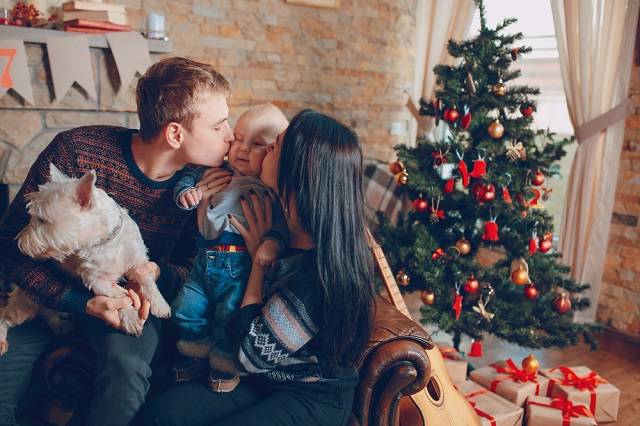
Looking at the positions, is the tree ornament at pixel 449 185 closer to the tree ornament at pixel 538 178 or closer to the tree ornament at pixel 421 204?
the tree ornament at pixel 421 204

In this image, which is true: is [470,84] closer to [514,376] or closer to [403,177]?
[403,177]

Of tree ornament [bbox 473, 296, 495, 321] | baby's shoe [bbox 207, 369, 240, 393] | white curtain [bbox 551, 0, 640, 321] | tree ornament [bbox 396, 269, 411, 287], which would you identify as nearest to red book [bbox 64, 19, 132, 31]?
tree ornament [bbox 396, 269, 411, 287]

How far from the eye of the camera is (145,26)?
383cm

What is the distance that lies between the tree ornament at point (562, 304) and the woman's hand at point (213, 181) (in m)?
1.79

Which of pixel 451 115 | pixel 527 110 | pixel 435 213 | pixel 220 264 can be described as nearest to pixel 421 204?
pixel 435 213

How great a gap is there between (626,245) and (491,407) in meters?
1.67

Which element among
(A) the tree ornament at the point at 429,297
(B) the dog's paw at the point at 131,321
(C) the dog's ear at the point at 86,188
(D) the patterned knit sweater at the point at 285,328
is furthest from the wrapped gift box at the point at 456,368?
(C) the dog's ear at the point at 86,188

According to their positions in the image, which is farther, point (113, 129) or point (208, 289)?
point (113, 129)

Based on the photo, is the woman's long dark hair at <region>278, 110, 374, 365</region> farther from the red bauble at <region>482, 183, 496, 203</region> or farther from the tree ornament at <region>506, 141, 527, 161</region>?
the tree ornament at <region>506, 141, 527, 161</region>

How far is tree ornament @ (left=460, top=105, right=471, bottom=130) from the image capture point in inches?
112

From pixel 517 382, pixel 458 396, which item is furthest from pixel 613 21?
pixel 458 396

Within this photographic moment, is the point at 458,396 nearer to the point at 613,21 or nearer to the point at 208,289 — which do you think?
the point at 208,289

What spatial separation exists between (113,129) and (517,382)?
2002mm

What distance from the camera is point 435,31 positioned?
13.8 feet
